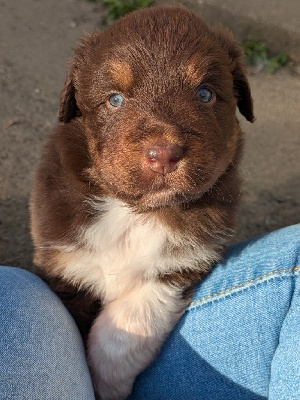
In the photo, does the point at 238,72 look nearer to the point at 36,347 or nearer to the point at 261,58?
the point at 36,347

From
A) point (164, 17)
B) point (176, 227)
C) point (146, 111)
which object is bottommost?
point (176, 227)

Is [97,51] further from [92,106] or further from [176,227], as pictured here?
[176,227]

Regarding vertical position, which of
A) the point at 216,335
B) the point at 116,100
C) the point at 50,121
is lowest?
the point at 50,121

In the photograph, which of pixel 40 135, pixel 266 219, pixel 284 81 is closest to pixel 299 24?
pixel 284 81

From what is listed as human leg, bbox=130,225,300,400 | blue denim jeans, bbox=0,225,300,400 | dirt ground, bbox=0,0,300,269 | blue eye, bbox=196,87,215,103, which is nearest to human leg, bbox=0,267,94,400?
blue denim jeans, bbox=0,225,300,400

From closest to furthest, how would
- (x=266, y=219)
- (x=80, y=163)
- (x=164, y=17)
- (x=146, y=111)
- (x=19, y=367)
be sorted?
1. (x=19, y=367)
2. (x=146, y=111)
3. (x=164, y=17)
4. (x=80, y=163)
5. (x=266, y=219)

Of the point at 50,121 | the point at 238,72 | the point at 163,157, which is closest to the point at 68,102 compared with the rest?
the point at 163,157
